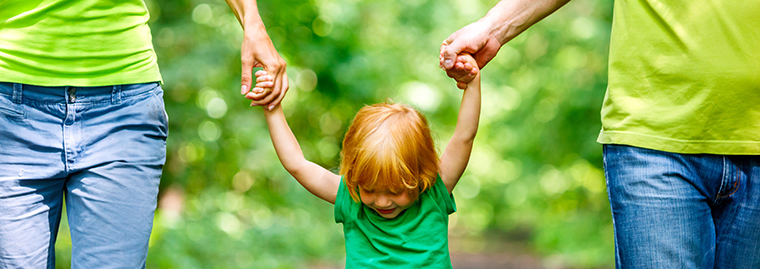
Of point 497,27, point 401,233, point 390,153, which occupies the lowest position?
point 401,233

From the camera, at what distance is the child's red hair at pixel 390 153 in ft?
6.17

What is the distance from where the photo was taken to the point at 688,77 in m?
1.68

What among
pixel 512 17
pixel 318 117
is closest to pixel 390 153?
pixel 512 17

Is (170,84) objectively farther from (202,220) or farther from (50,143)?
(50,143)

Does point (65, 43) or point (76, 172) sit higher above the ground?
point (65, 43)

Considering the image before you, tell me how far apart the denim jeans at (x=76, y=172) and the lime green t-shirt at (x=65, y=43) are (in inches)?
1.3

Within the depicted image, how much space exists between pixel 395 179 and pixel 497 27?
0.60 metres

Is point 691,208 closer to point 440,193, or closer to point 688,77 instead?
point 688,77

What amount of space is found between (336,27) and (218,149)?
1550 mm

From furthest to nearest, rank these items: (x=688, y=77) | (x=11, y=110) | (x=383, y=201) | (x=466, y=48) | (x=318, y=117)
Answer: (x=318, y=117), (x=466, y=48), (x=383, y=201), (x=11, y=110), (x=688, y=77)

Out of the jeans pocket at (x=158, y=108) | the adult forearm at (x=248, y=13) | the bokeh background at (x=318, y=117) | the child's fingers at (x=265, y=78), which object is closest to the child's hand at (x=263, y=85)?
the child's fingers at (x=265, y=78)

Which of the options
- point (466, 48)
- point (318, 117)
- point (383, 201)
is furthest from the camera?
point (318, 117)

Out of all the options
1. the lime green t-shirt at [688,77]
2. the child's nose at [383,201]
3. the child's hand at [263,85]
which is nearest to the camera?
the lime green t-shirt at [688,77]

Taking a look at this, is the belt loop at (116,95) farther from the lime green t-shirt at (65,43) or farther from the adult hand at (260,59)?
the adult hand at (260,59)
